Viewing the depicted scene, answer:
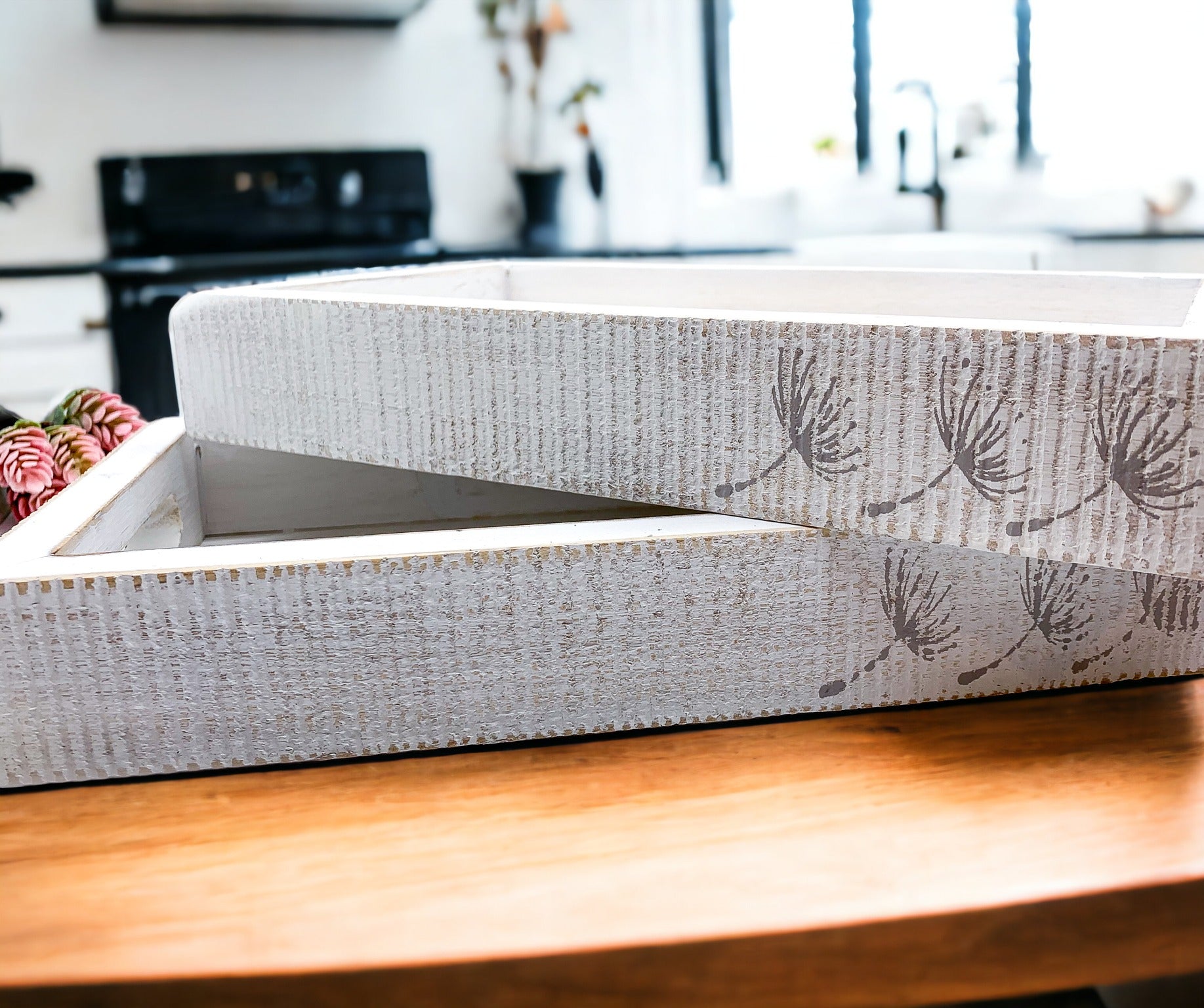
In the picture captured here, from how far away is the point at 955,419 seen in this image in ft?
1.30

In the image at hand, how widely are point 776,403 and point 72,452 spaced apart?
417 mm

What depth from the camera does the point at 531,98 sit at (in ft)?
9.45

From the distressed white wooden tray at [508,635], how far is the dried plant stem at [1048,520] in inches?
0.6

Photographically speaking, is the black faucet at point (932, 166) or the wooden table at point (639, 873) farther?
the black faucet at point (932, 166)

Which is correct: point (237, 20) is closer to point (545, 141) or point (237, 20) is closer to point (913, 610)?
point (545, 141)

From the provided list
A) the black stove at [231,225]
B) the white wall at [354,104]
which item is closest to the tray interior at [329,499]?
the black stove at [231,225]

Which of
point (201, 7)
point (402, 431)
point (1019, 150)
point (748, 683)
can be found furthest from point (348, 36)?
point (748, 683)

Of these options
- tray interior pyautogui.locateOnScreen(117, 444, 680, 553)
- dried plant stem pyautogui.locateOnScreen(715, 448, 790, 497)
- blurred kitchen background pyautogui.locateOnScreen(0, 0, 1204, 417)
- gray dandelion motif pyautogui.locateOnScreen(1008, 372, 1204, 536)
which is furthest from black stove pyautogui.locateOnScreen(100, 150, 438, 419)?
gray dandelion motif pyautogui.locateOnScreen(1008, 372, 1204, 536)

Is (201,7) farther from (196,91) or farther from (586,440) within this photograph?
(586,440)

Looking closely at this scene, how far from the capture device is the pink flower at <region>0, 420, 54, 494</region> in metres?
0.56

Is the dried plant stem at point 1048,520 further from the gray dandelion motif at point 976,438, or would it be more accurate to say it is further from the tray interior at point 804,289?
the tray interior at point 804,289

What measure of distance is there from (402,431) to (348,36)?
2.66m

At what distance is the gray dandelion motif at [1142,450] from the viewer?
14.3 inches

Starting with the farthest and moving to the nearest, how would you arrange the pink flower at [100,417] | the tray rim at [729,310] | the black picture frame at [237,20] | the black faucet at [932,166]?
the black picture frame at [237,20] → the black faucet at [932,166] → the pink flower at [100,417] → the tray rim at [729,310]
